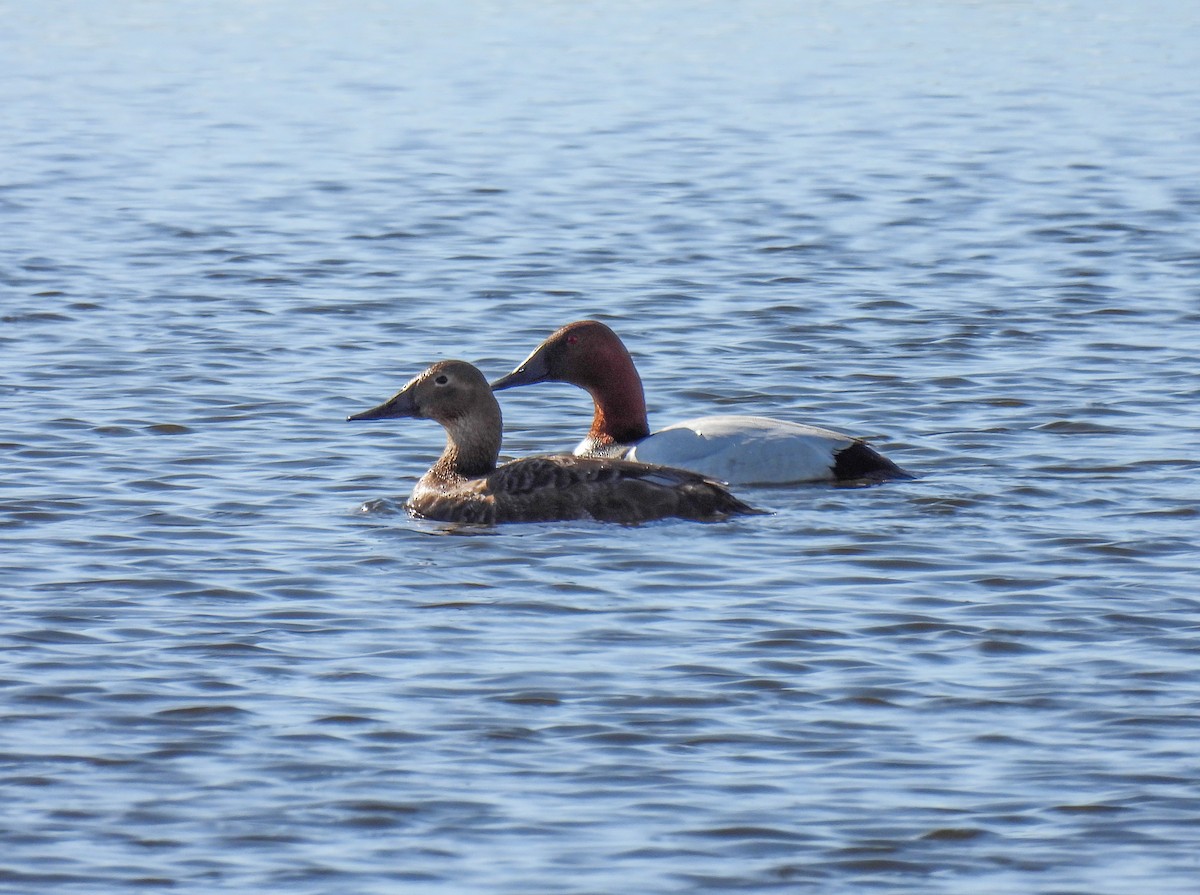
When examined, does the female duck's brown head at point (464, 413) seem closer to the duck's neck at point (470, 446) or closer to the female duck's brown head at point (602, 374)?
the duck's neck at point (470, 446)

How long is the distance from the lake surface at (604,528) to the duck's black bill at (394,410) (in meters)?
0.34

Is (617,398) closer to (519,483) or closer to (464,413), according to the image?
(464,413)

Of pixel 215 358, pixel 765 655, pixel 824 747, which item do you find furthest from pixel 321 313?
pixel 824 747

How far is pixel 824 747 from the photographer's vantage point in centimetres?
713

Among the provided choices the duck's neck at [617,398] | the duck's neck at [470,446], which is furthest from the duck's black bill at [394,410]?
the duck's neck at [617,398]


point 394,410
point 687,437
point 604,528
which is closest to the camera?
point 604,528

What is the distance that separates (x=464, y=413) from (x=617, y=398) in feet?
3.68

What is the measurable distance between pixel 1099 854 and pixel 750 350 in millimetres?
8074

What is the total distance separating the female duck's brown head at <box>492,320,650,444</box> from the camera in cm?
1158

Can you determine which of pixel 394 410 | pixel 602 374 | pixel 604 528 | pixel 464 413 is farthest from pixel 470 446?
pixel 602 374

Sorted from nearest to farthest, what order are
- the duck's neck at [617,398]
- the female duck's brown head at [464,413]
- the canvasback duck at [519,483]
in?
the canvasback duck at [519,483] → the female duck's brown head at [464,413] → the duck's neck at [617,398]

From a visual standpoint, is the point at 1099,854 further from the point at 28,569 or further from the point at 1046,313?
the point at 1046,313

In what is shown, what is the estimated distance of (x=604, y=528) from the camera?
10.0 meters

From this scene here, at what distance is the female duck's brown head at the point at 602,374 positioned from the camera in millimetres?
11578
